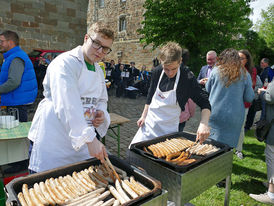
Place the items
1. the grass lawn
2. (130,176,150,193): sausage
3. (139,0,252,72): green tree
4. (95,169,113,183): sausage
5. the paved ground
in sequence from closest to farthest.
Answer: (130,176,150,193): sausage < (95,169,113,183): sausage < the grass lawn < the paved ground < (139,0,252,72): green tree

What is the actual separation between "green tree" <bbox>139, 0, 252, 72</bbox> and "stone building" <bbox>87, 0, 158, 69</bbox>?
26.8 ft

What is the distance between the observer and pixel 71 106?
1.35 m

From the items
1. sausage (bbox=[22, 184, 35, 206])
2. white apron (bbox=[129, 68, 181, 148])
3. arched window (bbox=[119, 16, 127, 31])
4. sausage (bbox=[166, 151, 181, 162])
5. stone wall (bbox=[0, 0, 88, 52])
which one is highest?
arched window (bbox=[119, 16, 127, 31])

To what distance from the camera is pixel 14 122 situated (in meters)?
2.88

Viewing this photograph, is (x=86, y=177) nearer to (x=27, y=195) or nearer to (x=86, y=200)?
(x=86, y=200)

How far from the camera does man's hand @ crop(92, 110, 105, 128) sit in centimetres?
180

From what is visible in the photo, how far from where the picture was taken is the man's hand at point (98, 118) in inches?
70.7

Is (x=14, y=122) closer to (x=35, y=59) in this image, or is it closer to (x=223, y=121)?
(x=223, y=121)

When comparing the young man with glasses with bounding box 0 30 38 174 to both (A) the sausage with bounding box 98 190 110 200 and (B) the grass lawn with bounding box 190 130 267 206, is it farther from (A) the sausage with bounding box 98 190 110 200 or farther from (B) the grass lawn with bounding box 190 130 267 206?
(B) the grass lawn with bounding box 190 130 267 206

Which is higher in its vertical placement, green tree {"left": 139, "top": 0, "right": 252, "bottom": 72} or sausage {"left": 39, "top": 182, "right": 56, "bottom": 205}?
green tree {"left": 139, "top": 0, "right": 252, "bottom": 72}

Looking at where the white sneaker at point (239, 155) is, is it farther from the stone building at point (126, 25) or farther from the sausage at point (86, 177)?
the stone building at point (126, 25)

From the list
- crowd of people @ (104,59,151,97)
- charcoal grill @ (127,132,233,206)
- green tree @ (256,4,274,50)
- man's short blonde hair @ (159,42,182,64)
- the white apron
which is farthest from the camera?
green tree @ (256,4,274,50)

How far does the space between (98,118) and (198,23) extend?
39.1 feet

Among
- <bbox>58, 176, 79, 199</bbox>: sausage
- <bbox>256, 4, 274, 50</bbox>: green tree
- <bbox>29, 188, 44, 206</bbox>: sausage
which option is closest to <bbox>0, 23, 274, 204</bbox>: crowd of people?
<bbox>58, 176, 79, 199</bbox>: sausage
